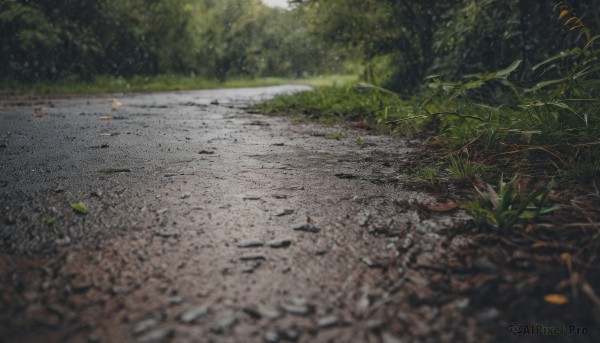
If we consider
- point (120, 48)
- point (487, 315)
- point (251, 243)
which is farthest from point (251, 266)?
point (120, 48)

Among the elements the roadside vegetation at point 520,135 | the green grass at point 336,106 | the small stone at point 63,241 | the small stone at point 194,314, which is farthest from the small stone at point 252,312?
the green grass at point 336,106

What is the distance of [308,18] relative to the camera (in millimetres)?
10062

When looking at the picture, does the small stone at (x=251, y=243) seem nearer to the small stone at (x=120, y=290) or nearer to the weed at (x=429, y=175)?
the small stone at (x=120, y=290)

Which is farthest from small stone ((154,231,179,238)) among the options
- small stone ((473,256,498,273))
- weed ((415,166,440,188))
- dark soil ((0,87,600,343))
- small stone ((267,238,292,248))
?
weed ((415,166,440,188))

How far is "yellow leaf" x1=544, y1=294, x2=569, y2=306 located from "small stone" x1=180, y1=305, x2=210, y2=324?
0.99m

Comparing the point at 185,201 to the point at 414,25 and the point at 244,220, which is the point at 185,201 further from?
the point at 414,25

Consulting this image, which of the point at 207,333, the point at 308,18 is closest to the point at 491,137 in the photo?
the point at 207,333

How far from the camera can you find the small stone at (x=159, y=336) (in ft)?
3.51

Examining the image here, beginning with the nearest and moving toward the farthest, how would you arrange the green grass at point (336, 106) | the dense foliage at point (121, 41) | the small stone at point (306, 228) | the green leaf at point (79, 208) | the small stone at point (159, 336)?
the small stone at point (159, 336) < the small stone at point (306, 228) < the green leaf at point (79, 208) < the green grass at point (336, 106) < the dense foliage at point (121, 41)

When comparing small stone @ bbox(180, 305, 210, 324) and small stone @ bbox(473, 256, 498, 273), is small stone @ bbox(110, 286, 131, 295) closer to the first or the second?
small stone @ bbox(180, 305, 210, 324)

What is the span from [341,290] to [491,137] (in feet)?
6.50

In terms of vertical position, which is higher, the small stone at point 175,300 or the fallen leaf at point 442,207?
the fallen leaf at point 442,207

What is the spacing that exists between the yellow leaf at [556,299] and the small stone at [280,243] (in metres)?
0.87

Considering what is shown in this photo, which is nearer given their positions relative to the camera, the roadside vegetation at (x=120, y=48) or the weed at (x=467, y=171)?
the weed at (x=467, y=171)
